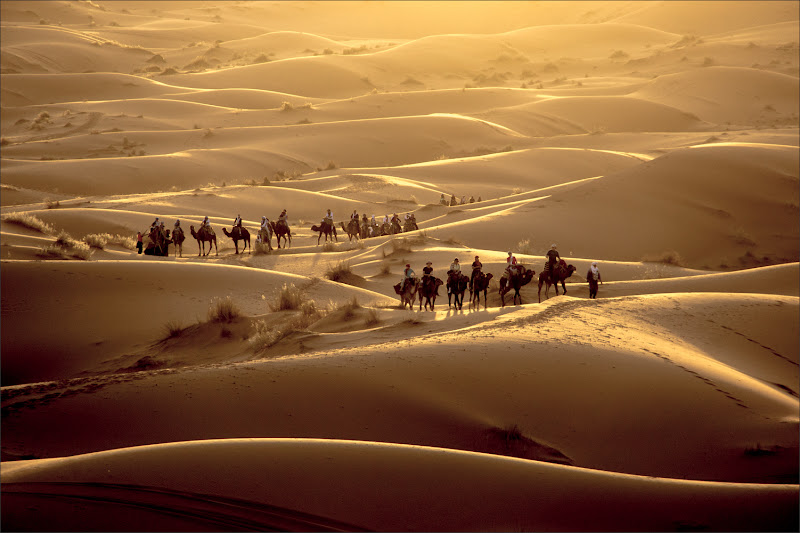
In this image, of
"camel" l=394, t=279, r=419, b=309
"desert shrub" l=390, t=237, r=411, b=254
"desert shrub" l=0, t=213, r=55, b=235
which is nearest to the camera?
"camel" l=394, t=279, r=419, b=309

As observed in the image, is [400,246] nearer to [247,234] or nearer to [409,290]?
[247,234]

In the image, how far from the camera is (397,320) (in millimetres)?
15477

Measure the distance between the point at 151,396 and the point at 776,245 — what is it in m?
24.6

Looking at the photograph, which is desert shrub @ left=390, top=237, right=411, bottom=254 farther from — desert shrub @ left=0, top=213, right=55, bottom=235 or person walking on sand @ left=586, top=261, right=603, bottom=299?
desert shrub @ left=0, top=213, right=55, bottom=235

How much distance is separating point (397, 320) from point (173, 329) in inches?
168

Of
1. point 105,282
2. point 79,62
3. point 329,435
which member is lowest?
point 329,435

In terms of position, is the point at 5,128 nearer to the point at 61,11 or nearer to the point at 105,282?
the point at 105,282

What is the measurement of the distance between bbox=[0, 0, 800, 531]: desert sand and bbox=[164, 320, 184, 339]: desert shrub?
0.26ft

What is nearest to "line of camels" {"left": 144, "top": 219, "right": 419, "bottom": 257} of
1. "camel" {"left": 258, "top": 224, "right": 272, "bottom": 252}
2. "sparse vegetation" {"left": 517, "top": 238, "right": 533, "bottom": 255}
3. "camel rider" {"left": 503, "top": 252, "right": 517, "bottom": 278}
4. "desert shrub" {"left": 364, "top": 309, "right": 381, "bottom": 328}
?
"camel" {"left": 258, "top": 224, "right": 272, "bottom": 252}

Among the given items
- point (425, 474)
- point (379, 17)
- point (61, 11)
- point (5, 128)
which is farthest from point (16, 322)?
point (379, 17)

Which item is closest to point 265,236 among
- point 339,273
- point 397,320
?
point 339,273

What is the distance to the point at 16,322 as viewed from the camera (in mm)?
15672

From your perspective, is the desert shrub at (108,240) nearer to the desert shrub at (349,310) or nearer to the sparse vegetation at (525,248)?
the desert shrub at (349,310)

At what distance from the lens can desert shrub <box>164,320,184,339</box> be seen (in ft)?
51.1
